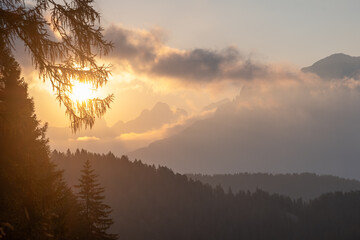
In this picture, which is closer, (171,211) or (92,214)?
(92,214)

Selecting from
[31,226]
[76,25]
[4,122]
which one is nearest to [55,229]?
[31,226]

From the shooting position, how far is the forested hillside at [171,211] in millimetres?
155500

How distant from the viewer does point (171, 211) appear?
170 m

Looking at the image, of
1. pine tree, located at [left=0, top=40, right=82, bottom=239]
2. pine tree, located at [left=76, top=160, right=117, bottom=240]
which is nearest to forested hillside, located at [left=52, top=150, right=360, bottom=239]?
pine tree, located at [left=76, top=160, right=117, bottom=240]

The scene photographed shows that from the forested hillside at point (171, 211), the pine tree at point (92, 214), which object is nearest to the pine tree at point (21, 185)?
the pine tree at point (92, 214)

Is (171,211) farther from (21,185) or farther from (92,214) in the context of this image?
(21,185)

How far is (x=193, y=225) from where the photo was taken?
169 metres

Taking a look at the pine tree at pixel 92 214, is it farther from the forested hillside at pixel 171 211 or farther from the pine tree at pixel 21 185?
the forested hillside at pixel 171 211

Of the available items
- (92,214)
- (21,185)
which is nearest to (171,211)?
(92,214)

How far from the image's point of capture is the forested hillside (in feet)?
510

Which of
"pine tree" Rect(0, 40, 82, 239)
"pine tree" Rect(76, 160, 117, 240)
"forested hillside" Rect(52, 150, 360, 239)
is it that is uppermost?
"pine tree" Rect(0, 40, 82, 239)

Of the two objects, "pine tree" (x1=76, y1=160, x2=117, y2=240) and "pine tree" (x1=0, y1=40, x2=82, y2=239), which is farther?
"pine tree" (x1=76, y1=160, x2=117, y2=240)

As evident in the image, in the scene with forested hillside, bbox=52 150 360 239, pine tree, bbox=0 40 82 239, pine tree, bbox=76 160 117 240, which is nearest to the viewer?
pine tree, bbox=0 40 82 239

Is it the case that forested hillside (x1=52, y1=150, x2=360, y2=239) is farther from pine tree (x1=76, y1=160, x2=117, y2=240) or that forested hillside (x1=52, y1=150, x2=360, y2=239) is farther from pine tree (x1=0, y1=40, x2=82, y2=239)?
pine tree (x1=0, y1=40, x2=82, y2=239)
